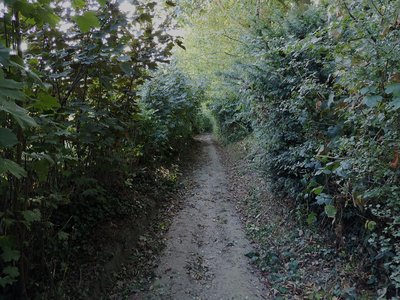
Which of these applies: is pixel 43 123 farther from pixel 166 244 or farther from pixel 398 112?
pixel 166 244

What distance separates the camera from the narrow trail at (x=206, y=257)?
13.1 ft

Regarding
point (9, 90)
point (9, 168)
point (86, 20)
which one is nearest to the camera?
point (9, 90)

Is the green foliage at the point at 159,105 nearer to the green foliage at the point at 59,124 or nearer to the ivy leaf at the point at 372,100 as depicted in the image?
the green foliage at the point at 59,124

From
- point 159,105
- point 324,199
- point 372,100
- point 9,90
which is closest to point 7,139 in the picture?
point 9,90

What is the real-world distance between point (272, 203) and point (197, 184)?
8.97 ft

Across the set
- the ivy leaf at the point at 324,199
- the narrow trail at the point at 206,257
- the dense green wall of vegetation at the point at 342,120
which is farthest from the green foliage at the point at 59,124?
the ivy leaf at the point at 324,199

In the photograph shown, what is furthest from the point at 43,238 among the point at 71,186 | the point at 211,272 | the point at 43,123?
the point at 211,272

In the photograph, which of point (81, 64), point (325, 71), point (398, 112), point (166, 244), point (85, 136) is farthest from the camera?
point (166, 244)

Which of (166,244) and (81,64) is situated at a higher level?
(81,64)

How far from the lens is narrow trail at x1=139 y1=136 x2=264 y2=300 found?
399 cm

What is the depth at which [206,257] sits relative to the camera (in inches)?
191

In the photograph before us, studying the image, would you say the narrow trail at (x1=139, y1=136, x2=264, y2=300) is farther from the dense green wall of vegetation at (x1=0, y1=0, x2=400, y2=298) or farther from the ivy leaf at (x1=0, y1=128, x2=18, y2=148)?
→ the ivy leaf at (x1=0, y1=128, x2=18, y2=148)

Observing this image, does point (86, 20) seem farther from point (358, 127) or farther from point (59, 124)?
point (358, 127)

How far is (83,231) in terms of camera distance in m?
3.94
